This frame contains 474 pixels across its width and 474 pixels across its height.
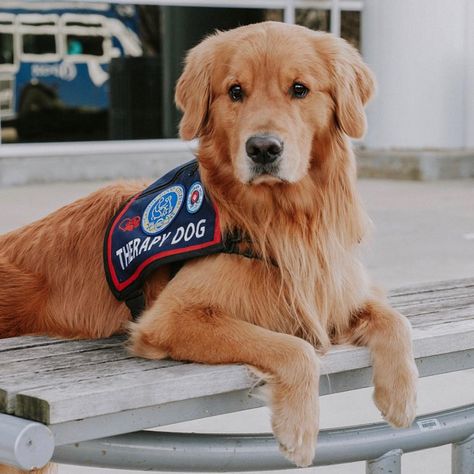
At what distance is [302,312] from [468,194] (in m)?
9.53

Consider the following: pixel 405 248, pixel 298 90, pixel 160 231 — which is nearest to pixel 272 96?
pixel 298 90

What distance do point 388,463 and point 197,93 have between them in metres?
1.28

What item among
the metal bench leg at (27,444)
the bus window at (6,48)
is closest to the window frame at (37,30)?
the bus window at (6,48)

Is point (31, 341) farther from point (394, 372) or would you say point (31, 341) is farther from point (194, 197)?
point (394, 372)

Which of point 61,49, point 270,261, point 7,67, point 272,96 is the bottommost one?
point 270,261

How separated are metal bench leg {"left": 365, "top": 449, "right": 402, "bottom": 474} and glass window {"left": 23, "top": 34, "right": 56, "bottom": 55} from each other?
454 inches

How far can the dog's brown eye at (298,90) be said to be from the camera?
9.19ft

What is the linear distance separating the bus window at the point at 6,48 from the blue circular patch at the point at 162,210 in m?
11.2

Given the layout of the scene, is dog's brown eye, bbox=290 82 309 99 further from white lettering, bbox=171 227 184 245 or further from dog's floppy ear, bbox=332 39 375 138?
white lettering, bbox=171 227 184 245

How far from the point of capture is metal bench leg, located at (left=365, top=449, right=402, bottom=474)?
3006 mm

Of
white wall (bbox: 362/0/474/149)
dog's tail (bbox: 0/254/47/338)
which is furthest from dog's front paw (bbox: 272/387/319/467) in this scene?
white wall (bbox: 362/0/474/149)

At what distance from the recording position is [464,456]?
10.6 ft

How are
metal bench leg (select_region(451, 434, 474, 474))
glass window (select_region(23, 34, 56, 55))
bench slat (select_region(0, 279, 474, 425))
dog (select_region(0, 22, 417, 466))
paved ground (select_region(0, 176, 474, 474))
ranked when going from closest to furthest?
bench slat (select_region(0, 279, 474, 425)), dog (select_region(0, 22, 417, 466)), metal bench leg (select_region(451, 434, 474, 474)), paved ground (select_region(0, 176, 474, 474)), glass window (select_region(23, 34, 56, 55))

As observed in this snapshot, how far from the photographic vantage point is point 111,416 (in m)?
2.30
